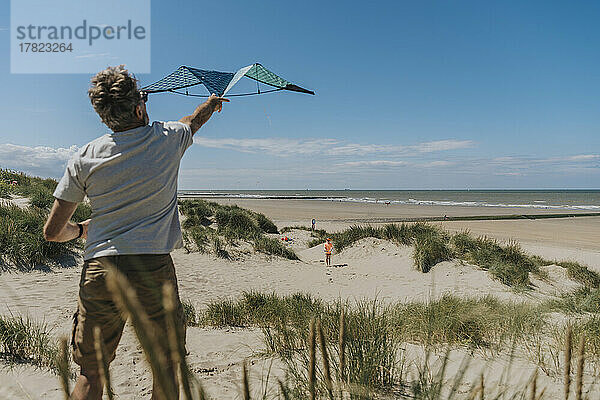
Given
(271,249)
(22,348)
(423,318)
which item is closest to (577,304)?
(423,318)

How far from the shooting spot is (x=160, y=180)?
1959mm

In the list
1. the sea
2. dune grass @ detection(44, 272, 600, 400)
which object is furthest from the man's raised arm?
the sea

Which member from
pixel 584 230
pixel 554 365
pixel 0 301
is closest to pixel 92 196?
pixel 554 365

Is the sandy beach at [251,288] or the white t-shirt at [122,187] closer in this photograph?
the white t-shirt at [122,187]

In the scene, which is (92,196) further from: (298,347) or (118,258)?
(298,347)

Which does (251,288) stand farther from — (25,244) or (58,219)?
(58,219)

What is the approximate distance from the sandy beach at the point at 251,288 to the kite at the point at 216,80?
182cm

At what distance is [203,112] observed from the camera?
233 centimetres

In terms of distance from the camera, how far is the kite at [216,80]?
2782 mm

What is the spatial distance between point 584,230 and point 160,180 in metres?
25.5

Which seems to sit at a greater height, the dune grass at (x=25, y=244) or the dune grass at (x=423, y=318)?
the dune grass at (x=25, y=244)

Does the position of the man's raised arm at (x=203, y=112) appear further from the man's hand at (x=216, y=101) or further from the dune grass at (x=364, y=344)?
the dune grass at (x=364, y=344)

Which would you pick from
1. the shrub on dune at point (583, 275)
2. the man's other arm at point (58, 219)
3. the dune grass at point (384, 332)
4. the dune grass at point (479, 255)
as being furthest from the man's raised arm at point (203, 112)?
the shrub on dune at point (583, 275)

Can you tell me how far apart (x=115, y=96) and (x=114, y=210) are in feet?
1.80
